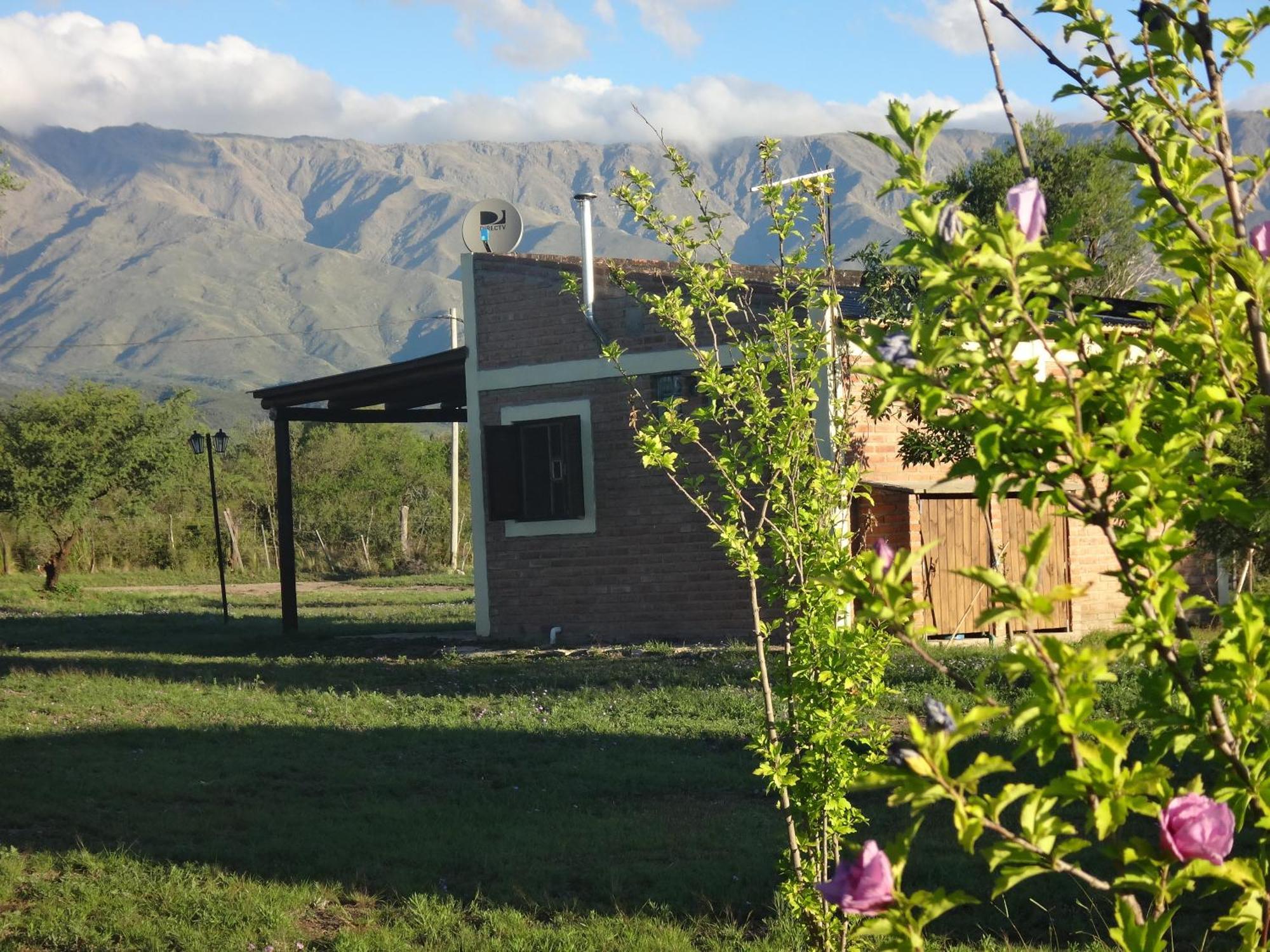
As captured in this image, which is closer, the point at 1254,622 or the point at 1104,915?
the point at 1254,622

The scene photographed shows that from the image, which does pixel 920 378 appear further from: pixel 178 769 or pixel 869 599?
pixel 178 769

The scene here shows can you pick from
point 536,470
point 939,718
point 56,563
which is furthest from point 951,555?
point 56,563

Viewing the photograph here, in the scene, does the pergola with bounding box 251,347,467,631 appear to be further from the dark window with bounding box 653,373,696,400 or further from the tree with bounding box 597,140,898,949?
the tree with bounding box 597,140,898,949

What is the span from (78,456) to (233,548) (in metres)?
7.92

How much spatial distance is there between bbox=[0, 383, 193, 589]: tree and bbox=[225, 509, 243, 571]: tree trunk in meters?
4.79

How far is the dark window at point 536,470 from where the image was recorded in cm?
1493

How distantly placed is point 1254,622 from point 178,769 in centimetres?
788

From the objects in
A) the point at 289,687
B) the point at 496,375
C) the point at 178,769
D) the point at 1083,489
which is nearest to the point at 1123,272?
the point at 496,375

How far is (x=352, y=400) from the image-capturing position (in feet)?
58.6

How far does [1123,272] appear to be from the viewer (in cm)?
2431

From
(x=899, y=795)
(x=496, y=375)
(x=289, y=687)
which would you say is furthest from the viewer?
(x=496, y=375)

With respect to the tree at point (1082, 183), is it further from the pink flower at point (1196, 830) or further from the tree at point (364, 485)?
the pink flower at point (1196, 830)

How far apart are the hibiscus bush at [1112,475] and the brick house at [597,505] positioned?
36.4 ft

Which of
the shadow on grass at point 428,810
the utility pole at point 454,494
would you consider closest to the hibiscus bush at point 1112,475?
the shadow on grass at point 428,810
